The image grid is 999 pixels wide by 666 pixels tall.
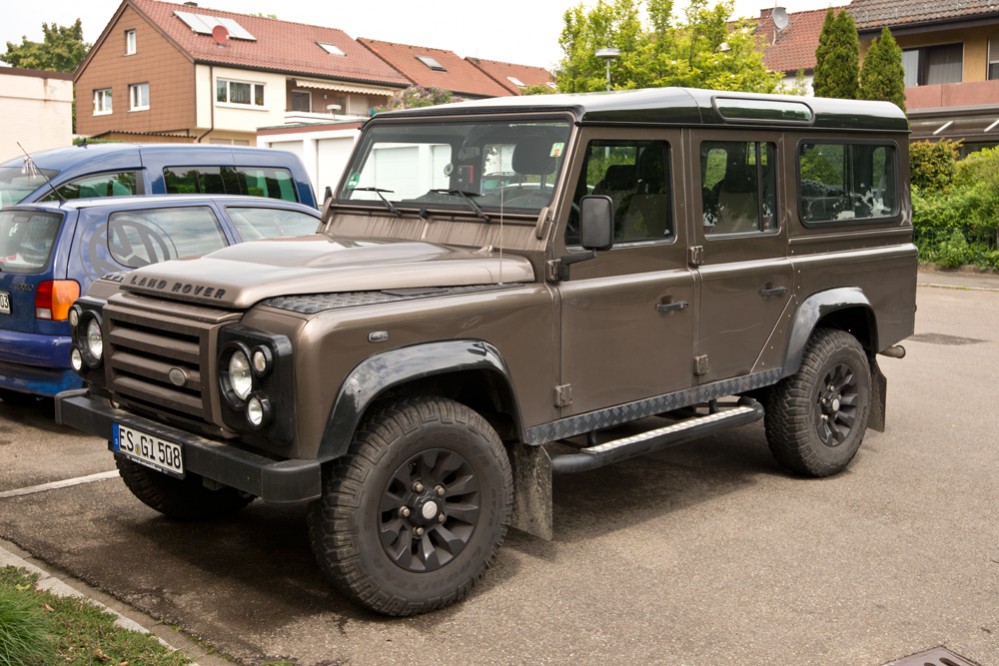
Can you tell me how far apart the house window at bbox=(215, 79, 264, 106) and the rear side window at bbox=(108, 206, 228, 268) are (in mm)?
42146

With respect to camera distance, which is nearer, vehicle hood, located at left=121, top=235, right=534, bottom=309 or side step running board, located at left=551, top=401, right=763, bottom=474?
vehicle hood, located at left=121, top=235, right=534, bottom=309

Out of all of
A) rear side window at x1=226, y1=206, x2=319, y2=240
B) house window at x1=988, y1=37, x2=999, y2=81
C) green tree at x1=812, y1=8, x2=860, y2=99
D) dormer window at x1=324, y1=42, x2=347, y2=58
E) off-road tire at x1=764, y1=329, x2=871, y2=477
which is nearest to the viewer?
off-road tire at x1=764, y1=329, x2=871, y2=477

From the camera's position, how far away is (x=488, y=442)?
15.3ft

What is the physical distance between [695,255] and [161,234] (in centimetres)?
415

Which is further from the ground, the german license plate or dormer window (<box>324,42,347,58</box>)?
dormer window (<box>324,42,347,58</box>)

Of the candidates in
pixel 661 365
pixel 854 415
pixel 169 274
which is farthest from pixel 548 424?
pixel 854 415

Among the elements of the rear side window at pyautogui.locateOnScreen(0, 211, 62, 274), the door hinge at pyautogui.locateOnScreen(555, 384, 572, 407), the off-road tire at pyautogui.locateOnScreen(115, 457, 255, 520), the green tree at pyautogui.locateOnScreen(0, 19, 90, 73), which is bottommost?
the off-road tire at pyautogui.locateOnScreen(115, 457, 255, 520)

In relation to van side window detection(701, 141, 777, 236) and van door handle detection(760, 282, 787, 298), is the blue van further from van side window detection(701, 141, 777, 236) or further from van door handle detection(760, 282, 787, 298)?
van door handle detection(760, 282, 787, 298)

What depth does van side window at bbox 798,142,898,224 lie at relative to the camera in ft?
21.5

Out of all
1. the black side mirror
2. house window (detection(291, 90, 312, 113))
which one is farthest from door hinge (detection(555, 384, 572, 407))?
house window (detection(291, 90, 312, 113))

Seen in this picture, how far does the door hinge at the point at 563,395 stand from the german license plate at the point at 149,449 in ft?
5.43

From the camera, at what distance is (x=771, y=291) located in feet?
20.4

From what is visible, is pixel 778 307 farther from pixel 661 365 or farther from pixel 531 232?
pixel 531 232

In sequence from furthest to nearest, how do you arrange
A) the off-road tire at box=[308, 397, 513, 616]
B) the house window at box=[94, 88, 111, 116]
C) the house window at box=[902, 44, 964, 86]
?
the house window at box=[94, 88, 111, 116] → the house window at box=[902, 44, 964, 86] → the off-road tire at box=[308, 397, 513, 616]
